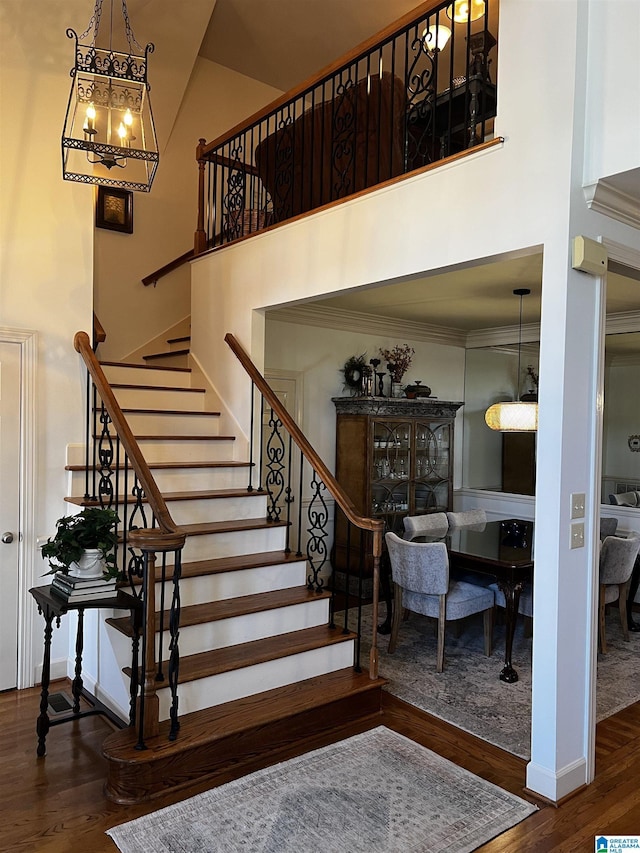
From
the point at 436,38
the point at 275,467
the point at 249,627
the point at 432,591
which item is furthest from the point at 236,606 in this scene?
the point at 436,38

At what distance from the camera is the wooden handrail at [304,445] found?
134 inches

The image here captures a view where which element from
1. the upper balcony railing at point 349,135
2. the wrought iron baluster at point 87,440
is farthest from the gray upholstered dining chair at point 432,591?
the upper balcony railing at point 349,135

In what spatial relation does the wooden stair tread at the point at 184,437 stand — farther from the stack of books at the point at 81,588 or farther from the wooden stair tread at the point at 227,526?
the stack of books at the point at 81,588

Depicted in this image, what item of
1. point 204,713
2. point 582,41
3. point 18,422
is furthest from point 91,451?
point 582,41

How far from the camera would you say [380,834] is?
98.1 inches

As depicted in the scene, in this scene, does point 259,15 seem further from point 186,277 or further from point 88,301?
point 88,301

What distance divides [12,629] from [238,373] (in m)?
2.22

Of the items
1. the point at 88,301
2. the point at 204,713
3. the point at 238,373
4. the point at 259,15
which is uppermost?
the point at 259,15

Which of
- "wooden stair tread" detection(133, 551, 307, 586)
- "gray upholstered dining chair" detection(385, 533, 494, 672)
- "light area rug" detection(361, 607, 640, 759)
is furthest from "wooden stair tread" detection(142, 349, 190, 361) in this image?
"light area rug" detection(361, 607, 640, 759)

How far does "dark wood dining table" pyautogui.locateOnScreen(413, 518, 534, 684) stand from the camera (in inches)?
158

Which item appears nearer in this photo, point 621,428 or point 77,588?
point 77,588

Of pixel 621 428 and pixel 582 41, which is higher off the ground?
pixel 582 41

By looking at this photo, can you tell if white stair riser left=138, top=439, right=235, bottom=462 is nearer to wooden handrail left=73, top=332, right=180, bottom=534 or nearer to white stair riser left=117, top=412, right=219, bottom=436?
white stair riser left=117, top=412, right=219, bottom=436

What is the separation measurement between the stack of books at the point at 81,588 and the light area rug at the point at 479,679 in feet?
5.96
